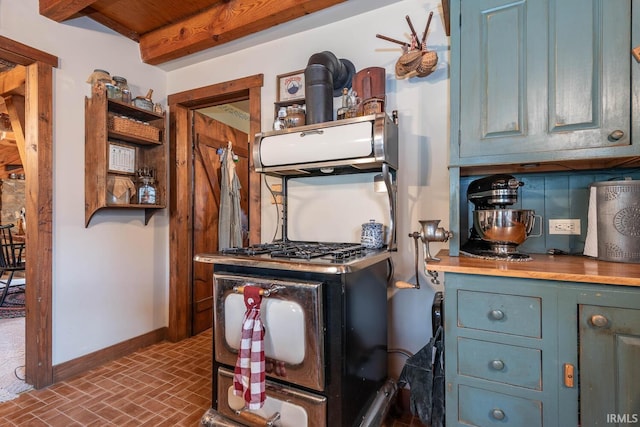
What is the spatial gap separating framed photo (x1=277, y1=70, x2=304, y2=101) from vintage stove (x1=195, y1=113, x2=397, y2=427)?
1.78 ft

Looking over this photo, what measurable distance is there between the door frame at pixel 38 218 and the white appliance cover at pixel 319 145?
1.45 metres

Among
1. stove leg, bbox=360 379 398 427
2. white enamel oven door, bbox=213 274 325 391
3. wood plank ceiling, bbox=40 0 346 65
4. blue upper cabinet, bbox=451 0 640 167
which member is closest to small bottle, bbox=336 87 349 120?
wood plank ceiling, bbox=40 0 346 65

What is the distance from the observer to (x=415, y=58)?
172 cm

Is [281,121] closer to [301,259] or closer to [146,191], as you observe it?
[301,259]

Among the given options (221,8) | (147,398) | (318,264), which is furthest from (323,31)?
(147,398)

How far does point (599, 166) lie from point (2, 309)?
18.3 ft

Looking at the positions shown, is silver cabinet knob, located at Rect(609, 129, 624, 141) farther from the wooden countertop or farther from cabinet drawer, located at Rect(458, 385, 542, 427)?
cabinet drawer, located at Rect(458, 385, 542, 427)

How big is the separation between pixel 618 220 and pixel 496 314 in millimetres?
674

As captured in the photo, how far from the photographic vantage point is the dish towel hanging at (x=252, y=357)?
50.9 inches

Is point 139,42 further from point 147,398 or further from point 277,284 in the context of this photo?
point 147,398

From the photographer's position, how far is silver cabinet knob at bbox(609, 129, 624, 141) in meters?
1.17

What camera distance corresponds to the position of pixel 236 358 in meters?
1.50
